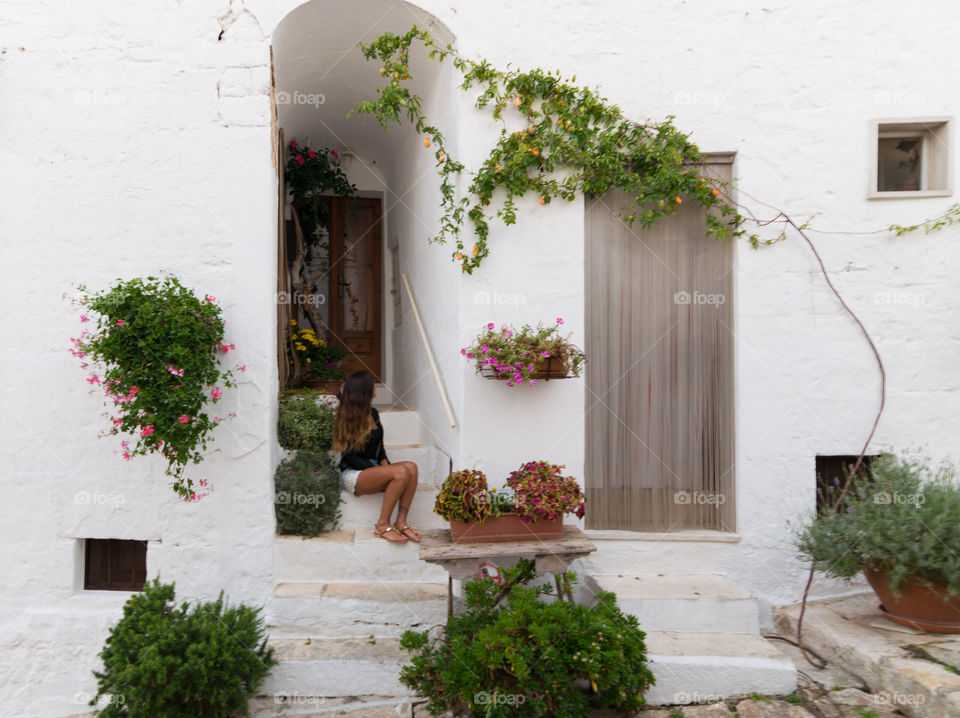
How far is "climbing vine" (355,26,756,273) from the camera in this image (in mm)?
4164

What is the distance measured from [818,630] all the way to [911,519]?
2.89ft

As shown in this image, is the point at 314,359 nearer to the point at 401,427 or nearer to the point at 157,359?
the point at 401,427

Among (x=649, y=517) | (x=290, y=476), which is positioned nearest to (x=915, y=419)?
(x=649, y=517)

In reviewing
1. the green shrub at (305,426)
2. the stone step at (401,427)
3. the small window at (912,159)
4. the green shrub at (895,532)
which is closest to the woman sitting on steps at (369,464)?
the green shrub at (305,426)

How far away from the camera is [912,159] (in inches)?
177

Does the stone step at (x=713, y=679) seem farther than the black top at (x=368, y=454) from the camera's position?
No

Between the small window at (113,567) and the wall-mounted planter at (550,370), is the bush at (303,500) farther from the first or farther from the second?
the wall-mounted planter at (550,370)

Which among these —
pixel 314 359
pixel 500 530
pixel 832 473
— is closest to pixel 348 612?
pixel 500 530

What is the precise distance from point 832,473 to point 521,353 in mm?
2377

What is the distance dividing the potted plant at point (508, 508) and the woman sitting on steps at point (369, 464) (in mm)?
607

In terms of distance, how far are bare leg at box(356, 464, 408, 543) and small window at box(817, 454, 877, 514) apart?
277cm

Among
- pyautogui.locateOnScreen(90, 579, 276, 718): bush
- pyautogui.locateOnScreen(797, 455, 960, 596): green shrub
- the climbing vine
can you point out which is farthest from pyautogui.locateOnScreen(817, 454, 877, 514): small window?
pyautogui.locateOnScreen(90, 579, 276, 718): bush

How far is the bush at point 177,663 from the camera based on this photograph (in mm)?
3236

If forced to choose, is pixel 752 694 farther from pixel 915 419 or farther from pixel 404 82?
pixel 404 82
